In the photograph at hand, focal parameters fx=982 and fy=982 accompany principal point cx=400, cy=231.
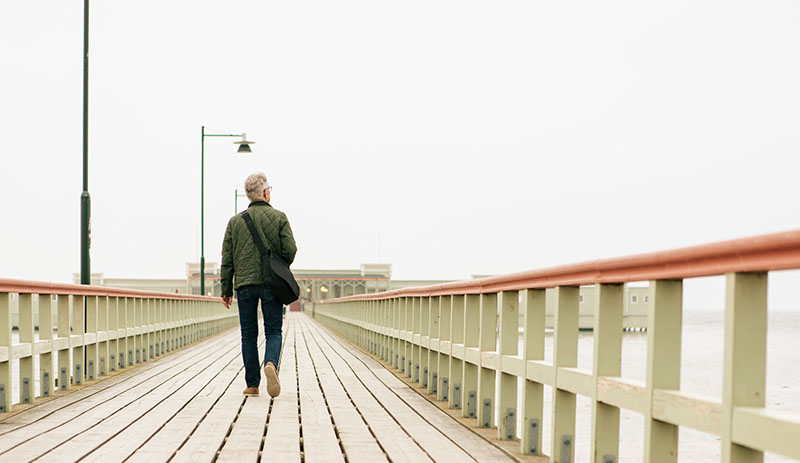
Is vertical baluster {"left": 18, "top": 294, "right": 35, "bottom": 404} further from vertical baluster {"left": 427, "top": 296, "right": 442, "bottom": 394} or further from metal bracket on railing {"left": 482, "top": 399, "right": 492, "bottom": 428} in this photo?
metal bracket on railing {"left": 482, "top": 399, "right": 492, "bottom": 428}

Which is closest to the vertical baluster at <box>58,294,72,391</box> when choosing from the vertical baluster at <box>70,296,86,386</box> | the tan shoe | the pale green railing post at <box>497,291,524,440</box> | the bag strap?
the vertical baluster at <box>70,296,86,386</box>

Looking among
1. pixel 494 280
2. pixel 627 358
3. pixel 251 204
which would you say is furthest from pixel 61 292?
pixel 627 358

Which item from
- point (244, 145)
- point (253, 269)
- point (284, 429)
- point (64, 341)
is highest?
point (244, 145)

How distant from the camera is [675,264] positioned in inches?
133

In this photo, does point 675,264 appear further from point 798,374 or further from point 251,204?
point 798,374

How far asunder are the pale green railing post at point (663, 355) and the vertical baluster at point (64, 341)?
21.8 ft

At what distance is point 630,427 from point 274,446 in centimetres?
3696

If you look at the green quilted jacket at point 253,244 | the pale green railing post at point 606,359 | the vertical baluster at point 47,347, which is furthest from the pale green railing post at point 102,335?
the pale green railing post at point 606,359

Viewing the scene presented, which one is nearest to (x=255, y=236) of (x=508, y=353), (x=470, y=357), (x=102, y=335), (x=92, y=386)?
(x=470, y=357)

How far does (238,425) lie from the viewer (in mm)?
6234

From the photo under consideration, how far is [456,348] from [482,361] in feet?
3.27

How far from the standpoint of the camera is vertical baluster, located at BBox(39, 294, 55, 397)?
26.6 ft

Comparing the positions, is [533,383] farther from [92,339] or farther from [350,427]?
[92,339]

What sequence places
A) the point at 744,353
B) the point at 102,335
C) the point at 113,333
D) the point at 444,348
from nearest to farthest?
1. the point at 744,353
2. the point at 444,348
3. the point at 102,335
4. the point at 113,333
